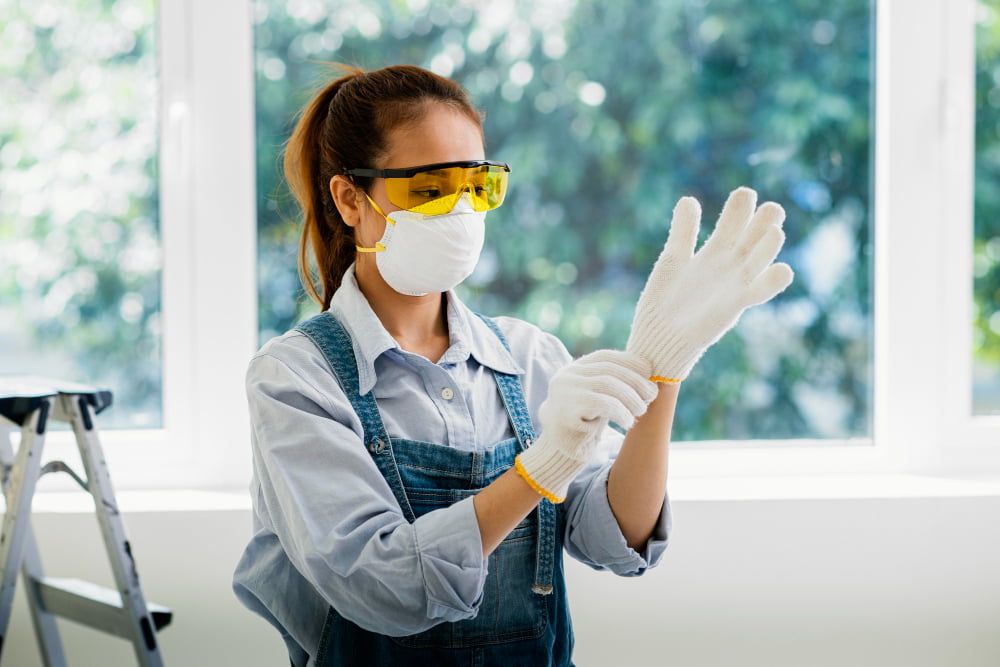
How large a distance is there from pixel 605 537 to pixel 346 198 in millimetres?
581

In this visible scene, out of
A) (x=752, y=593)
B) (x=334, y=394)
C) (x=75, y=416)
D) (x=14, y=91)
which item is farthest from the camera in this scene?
(x=14, y=91)

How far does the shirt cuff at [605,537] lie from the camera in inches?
47.2

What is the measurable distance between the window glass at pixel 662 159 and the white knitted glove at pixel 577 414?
1.03m

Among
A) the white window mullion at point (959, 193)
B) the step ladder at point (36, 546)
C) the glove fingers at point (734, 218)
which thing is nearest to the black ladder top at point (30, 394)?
the step ladder at point (36, 546)

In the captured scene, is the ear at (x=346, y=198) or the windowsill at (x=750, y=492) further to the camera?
the windowsill at (x=750, y=492)

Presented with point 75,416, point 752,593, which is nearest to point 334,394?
point 75,416

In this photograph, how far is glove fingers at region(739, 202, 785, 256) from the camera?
1003 millimetres

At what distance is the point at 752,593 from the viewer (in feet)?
5.90

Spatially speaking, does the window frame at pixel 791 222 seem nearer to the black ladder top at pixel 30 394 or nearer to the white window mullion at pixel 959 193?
the white window mullion at pixel 959 193

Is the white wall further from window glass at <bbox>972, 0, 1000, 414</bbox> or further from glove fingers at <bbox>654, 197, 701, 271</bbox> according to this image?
glove fingers at <bbox>654, 197, 701, 271</bbox>

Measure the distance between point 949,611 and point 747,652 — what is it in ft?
1.37

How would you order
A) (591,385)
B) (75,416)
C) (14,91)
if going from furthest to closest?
(14,91) < (75,416) < (591,385)

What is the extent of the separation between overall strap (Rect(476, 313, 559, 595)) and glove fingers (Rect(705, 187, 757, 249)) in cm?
37

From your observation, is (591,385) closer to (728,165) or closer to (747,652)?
(747,652)
